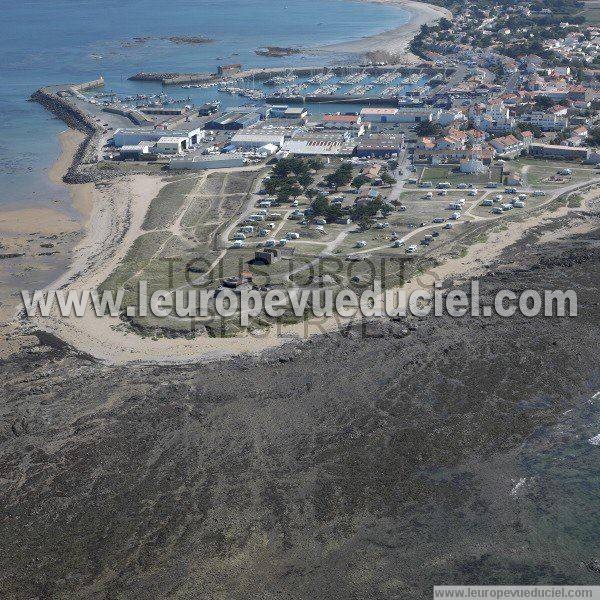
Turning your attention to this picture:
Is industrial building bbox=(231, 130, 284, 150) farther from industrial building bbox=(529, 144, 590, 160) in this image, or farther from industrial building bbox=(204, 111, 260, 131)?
industrial building bbox=(529, 144, 590, 160)

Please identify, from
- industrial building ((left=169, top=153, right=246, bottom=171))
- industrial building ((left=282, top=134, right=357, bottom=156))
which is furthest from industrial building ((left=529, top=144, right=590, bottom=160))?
industrial building ((left=169, top=153, right=246, bottom=171))

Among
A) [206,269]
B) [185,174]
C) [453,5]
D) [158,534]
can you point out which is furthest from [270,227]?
[453,5]

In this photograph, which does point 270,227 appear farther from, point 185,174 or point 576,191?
point 576,191

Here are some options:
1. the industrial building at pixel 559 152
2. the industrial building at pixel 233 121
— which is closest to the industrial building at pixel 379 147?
the industrial building at pixel 559 152

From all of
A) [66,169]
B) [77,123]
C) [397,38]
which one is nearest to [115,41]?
[397,38]

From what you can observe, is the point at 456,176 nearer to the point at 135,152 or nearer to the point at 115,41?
the point at 135,152

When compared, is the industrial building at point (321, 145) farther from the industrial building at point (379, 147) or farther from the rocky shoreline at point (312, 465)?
the rocky shoreline at point (312, 465)
